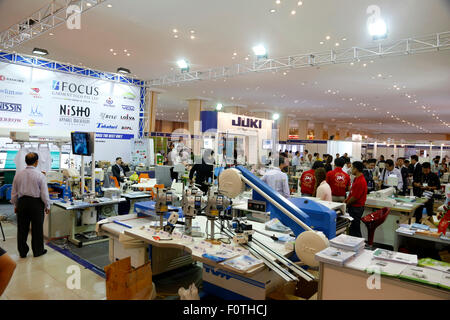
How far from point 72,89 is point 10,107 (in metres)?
2.00

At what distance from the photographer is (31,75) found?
9562 mm

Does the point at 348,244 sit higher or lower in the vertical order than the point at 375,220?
higher

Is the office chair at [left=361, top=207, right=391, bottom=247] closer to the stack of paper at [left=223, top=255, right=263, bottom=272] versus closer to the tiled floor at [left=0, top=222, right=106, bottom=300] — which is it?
the stack of paper at [left=223, top=255, right=263, bottom=272]

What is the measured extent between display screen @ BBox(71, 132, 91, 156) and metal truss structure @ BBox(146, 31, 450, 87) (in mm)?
5604

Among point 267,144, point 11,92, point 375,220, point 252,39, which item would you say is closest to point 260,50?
point 252,39

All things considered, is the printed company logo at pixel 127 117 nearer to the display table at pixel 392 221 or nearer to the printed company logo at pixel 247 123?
the printed company logo at pixel 247 123

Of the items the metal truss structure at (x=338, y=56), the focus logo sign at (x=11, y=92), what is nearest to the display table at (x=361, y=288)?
the metal truss structure at (x=338, y=56)

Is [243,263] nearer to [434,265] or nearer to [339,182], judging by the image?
[434,265]

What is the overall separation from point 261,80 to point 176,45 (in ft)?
14.0

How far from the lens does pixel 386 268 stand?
83.1 inches

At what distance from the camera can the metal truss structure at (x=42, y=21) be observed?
233 inches
